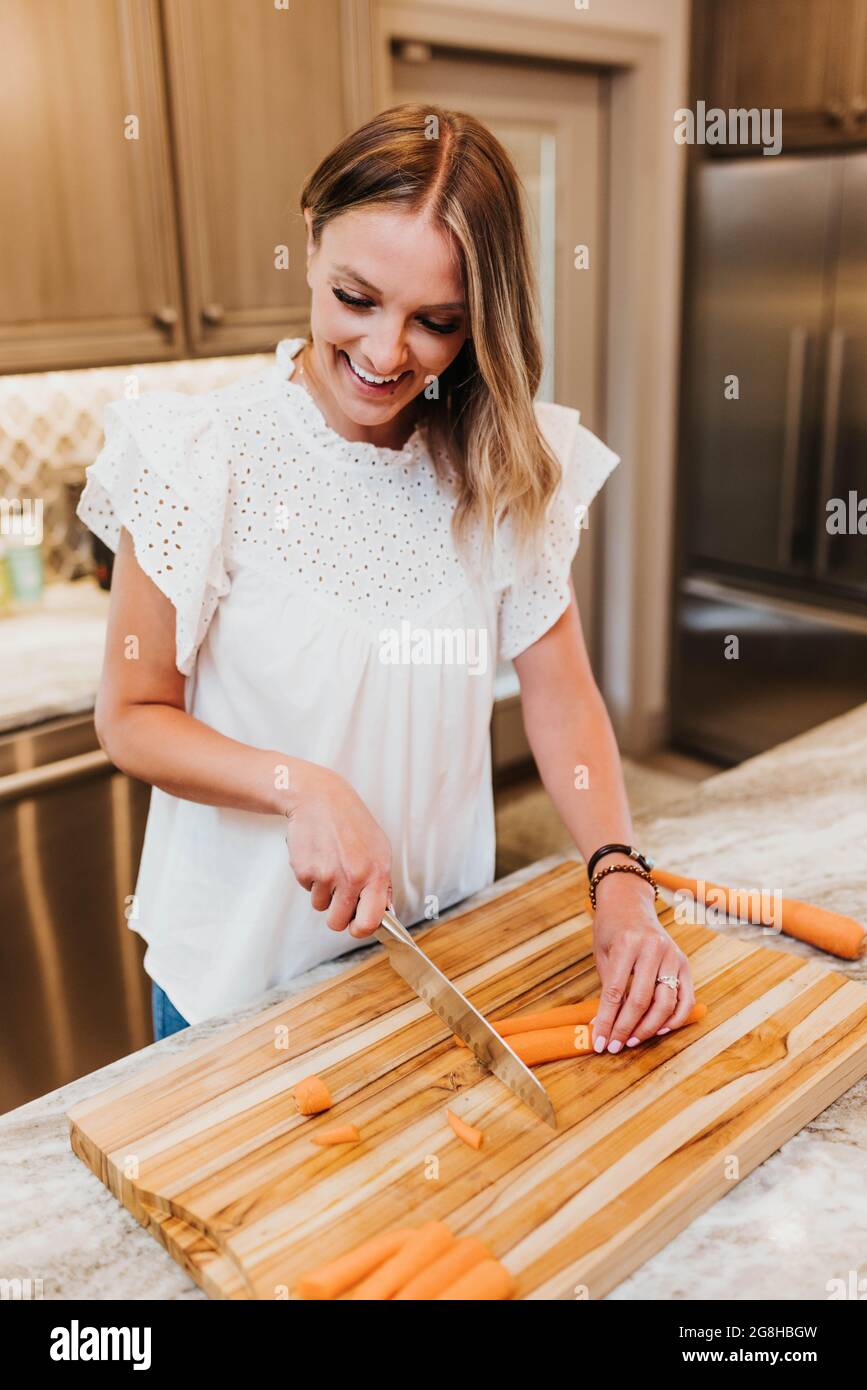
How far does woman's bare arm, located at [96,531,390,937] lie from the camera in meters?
1.03

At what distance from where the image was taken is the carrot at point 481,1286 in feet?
2.63

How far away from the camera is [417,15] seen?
2.90m

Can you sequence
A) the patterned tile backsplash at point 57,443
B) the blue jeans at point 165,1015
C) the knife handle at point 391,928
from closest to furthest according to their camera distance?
the knife handle at point 391,928 → the blue jeans at point 165,1015 → the patterned tile backsplash at point 57,443

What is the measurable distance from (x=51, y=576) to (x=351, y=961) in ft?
5.47

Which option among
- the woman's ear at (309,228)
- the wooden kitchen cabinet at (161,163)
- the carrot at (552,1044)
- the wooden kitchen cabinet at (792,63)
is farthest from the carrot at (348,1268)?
the wooden kitchen cabinet at (792,63)

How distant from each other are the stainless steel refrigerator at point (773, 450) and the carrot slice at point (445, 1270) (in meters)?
2.90

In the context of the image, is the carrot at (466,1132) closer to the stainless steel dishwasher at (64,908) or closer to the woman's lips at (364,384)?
the woman's lips at (364,384)

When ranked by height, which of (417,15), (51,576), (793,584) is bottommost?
(793,584)

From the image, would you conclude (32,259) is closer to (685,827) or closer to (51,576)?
(51,576)

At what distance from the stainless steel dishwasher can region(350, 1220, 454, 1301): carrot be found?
4.67 ft

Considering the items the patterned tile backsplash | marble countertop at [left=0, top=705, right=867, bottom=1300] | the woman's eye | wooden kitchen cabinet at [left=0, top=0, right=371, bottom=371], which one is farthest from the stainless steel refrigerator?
the woman's eye
